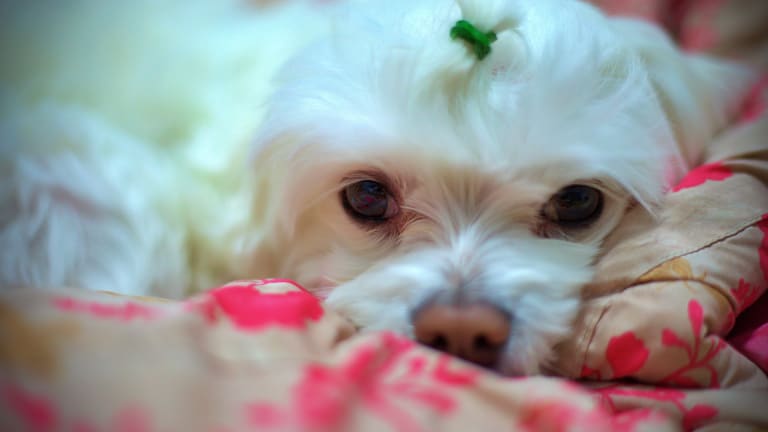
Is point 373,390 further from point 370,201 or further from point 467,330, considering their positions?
point 370,201

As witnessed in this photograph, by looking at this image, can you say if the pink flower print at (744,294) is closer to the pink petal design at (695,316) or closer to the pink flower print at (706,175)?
the pink petal design at (695,316)

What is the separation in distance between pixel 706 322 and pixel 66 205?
136 centimetres

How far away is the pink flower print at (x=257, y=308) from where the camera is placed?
2.70 ft

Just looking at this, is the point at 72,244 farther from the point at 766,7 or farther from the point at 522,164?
the point at 766,7

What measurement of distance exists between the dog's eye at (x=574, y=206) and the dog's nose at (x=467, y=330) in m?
0.28

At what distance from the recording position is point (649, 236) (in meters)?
1.07

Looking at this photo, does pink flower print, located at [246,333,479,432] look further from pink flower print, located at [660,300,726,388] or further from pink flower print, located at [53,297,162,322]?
pink flower print, located at [660,300,726,388]

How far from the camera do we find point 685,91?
1.26 meters

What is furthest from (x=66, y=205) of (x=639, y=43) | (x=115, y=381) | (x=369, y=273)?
(x=639, y=43)

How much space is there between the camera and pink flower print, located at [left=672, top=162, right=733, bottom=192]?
3.74 ft

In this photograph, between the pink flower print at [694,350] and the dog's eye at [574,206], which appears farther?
the dog's eye at [574,206]

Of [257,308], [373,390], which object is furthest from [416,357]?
[257,308]

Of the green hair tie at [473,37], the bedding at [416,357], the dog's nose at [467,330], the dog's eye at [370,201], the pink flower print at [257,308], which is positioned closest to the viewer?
the bedding at [416,357]

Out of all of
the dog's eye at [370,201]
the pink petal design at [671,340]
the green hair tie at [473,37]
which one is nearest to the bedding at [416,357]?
the pink petal design at [671,340]
